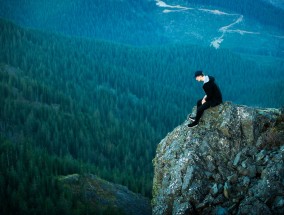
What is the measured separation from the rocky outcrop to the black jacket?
70.9ft

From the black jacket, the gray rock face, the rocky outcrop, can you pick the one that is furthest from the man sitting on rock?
the rocky outcrop

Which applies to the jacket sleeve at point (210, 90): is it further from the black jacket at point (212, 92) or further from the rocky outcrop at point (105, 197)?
the rocky outcrop at point (105, 197)

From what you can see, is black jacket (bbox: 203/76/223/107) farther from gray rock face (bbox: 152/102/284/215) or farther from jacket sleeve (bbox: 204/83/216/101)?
gray rock face (bbox: 152/102/284/215)

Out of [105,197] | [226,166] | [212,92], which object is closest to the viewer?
[226,166]

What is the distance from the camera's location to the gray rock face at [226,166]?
24698mm

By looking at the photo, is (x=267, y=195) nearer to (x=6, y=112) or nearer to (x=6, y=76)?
(x=6, y=112)

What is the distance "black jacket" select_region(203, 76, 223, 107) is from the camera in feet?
94.9

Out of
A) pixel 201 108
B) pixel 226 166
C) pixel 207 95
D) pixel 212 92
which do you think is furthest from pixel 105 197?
pixel 212 92

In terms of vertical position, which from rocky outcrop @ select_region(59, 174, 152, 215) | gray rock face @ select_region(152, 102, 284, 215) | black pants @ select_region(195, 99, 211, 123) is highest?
black pants @ select_region(195, 99, 211, 123)

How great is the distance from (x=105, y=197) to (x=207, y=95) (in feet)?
96.0

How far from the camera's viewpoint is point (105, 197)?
53.0 m

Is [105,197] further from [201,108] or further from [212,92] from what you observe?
[212,92]

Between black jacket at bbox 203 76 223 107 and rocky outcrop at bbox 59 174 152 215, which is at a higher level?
black jacket at bbox 203 76 223 107

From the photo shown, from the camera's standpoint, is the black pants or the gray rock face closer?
the gray rock face
